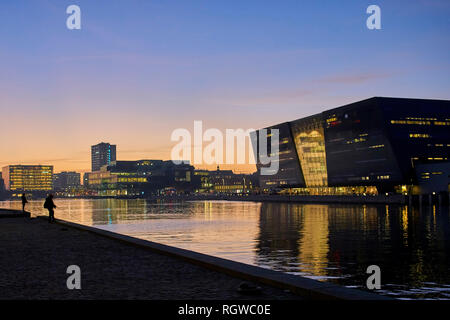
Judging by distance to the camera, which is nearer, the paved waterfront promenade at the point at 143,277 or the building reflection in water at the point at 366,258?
the paved waterfront promenade at the point at 143,277

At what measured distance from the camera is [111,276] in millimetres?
14602

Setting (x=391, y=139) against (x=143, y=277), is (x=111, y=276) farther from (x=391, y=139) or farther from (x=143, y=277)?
(x=391, y=139)

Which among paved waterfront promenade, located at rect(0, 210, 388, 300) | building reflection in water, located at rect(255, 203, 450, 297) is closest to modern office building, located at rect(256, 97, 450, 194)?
building reflection in water, located at rect(255, 203, 450, 297)

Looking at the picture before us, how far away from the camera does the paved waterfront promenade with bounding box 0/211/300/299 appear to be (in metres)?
11.9

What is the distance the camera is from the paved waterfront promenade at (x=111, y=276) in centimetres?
1192

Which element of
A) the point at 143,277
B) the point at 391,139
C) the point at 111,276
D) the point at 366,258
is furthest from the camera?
the point at 391,139

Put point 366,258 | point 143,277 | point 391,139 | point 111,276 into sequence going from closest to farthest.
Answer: point 143,277, point 111,276, point 366,258, point 391,139

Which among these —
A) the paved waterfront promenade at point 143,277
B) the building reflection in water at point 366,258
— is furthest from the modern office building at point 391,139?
the paved waterfront promenade at point 143,277

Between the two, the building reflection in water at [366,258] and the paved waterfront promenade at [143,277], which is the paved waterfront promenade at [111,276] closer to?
the paved waterfront promenade at [143,277]

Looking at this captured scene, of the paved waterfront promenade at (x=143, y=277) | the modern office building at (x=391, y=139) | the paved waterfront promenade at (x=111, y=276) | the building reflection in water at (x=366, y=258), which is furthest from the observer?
the modern office building at (x=391, y=139)

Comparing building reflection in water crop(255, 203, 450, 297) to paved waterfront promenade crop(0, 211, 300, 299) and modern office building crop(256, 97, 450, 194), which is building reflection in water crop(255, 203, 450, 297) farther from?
modern office building crop(256, 97, 450, 194)

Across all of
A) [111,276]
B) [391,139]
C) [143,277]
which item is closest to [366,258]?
[143,277]
